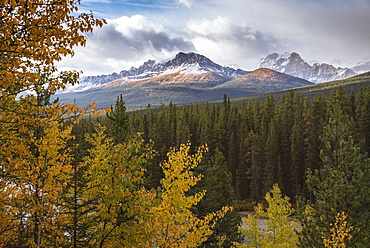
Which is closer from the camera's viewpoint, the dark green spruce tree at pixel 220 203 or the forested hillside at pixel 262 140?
the dark green spruce tree at pixel 220 203

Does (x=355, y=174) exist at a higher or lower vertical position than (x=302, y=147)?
higher

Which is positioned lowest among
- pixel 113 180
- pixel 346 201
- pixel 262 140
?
pixel 262 140

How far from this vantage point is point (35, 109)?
4207mm

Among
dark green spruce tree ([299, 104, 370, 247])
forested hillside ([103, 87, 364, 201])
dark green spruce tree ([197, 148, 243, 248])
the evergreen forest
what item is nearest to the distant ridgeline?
forested hillside ([103, 87, 364, 201])

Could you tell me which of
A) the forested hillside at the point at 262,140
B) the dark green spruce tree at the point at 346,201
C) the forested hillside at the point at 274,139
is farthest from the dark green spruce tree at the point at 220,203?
the forested hillside at the point at 274,139

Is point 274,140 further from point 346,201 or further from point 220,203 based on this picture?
point 346,201

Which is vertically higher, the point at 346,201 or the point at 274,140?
the point at 346,201

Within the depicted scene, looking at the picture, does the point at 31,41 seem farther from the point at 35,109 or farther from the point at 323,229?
the point at 323,229

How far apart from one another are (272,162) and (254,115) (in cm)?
1542

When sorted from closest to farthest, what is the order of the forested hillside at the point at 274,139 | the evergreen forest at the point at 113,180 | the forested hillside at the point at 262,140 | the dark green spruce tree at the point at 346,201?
the evergreen forest at the point at 113,180 → the dark green spruce tree at the point at 346,201 → the forested hillside at the point at 262,140 → the forested hillside at the point at 274,139

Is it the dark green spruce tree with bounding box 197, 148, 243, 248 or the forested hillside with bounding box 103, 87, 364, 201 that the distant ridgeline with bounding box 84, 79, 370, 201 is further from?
the dark green spruce tree with bounding box 197, 148, 243, 248

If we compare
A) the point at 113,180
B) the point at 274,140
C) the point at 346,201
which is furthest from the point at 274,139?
the point at 113,180

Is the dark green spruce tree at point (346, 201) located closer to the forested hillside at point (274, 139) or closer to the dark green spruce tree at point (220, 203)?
the dark green spruce tree at point (220, 203)

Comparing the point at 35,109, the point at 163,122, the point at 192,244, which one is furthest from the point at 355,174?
the point at 163,122
